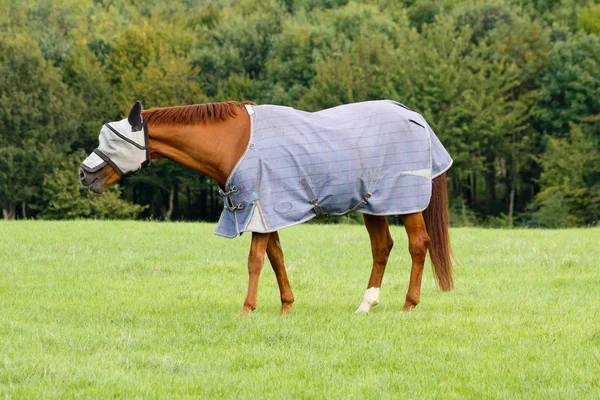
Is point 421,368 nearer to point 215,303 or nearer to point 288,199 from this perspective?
point 288,199

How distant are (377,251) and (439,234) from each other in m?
0.71

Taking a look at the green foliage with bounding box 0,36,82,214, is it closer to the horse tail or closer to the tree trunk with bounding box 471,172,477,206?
the tree trunk with bounding box 471,172,477,206

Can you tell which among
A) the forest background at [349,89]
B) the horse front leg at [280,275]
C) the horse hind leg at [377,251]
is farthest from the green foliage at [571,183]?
the horse front leg at [280,275]

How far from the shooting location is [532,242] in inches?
747

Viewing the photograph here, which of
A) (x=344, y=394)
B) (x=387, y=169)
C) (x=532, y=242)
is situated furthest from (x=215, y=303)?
(x=532, y=242)

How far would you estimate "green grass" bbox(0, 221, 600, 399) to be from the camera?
21.8 ft

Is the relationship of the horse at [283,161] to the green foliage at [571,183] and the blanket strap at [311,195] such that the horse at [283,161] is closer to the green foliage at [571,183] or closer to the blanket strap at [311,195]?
the blanket strap at [311,195]

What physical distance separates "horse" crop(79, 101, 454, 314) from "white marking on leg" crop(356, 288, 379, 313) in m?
0.01

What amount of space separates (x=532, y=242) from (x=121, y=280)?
9.59 m

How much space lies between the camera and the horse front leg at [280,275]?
9.88 metres

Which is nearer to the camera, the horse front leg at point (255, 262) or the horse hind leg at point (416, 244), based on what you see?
the horse front leg at point (255, 262)

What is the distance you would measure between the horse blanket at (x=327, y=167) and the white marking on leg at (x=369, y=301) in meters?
0.95

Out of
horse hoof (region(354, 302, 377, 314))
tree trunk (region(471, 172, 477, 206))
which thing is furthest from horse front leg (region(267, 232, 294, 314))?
tree trunk (region(471, 172, 477, 206))

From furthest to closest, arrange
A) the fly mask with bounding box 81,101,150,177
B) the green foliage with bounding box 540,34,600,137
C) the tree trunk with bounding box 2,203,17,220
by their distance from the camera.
A: the green foliage with bounding box 540,34,600,137 < the tree trunk with bounding box 2,203,17,220 < the fly mask with bounding box 81,101,150,177
